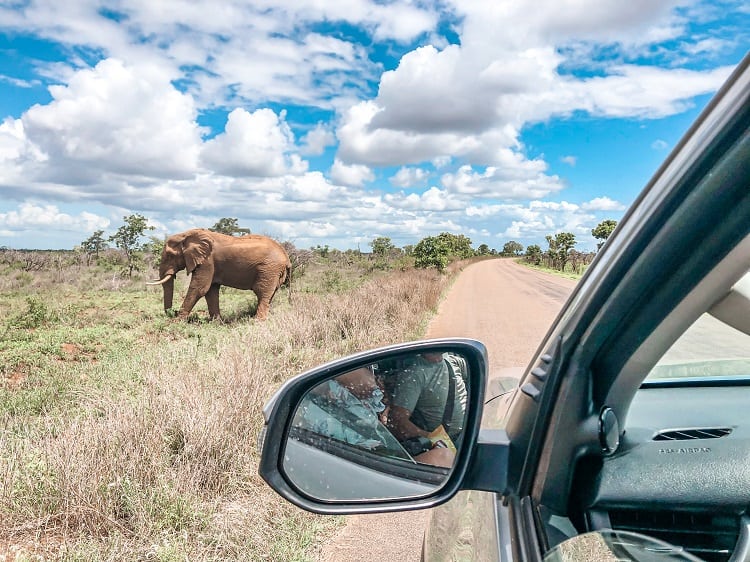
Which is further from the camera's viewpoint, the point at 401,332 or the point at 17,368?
the point at 401,332

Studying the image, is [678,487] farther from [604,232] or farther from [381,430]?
[604,232]

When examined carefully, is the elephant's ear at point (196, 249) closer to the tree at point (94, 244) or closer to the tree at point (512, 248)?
the tree at point (94, 244)

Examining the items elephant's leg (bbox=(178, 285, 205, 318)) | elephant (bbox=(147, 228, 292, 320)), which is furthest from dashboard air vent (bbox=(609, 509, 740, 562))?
elephant's leg (bbox=(178, 285, 205, 318))

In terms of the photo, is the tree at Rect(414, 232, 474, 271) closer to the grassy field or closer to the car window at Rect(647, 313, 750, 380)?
the grassy field

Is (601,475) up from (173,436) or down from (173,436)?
up

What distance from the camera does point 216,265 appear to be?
14.4 meters

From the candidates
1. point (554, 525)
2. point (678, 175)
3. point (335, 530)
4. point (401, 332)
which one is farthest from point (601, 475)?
point (401, 332)

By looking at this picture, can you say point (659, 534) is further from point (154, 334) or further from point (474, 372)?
point (154, 334)

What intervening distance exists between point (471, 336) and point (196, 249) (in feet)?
23.6

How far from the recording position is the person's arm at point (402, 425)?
130cm

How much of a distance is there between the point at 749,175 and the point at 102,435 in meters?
4.02

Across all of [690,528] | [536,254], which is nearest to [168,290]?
[690,528]

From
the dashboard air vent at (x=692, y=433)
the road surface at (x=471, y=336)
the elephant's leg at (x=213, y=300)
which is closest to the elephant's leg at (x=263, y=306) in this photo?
the elephant's leg at (x=213, y=300)

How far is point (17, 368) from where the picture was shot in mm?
8250
